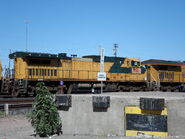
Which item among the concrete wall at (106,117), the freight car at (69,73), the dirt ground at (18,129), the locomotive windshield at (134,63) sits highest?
the locomotive windshield at (134,63)

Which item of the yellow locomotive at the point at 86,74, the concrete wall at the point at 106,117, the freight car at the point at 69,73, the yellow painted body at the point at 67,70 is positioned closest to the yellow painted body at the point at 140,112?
the concrete wall at the point at 106,117

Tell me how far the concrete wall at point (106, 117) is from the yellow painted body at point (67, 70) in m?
13.6

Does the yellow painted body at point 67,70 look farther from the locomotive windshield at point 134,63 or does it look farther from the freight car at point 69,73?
the locomotive windshield at point 134,63

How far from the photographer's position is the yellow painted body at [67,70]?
832 inches

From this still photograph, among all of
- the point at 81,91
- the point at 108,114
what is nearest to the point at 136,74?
the point at 81,91

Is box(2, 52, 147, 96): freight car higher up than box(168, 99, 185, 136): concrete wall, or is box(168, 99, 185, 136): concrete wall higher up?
box(2, 52, 147, 96): freight car

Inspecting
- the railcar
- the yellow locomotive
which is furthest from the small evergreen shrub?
the railcar

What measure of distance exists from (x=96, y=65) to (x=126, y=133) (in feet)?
58.1

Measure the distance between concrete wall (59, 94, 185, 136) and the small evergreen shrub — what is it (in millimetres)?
349

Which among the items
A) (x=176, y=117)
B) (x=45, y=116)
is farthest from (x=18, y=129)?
(x=176, y=117)

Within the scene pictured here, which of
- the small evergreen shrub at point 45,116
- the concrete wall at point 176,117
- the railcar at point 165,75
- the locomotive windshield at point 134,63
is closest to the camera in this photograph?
the concrete wall at point 176,117

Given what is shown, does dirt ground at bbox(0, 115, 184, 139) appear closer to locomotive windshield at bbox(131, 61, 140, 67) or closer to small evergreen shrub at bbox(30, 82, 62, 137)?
small evergreen shrub at bbox(30, 82, 62, 137)

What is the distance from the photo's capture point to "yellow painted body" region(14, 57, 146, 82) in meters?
21.1

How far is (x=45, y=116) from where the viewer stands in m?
7.79
